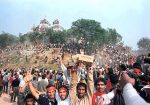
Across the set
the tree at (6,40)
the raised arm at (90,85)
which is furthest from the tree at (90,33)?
the raised arm at (90,85)

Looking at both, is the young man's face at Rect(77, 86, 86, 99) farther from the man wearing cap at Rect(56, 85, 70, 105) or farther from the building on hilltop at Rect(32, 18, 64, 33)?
the building on hilltop at Rect(32, 18, 64, 33)

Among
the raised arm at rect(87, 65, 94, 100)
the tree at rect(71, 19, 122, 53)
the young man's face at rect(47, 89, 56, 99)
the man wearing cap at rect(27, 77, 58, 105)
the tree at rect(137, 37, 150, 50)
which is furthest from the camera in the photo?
the tree at rect(137, 37, 150, 50)

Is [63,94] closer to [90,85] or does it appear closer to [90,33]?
[90,85]

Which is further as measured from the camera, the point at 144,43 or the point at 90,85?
the point at 144,43

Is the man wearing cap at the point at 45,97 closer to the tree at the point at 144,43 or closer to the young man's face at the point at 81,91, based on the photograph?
the young man's face at the point at 81,91

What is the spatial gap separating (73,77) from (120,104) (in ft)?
12.9

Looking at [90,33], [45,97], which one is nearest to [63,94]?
[45,97]

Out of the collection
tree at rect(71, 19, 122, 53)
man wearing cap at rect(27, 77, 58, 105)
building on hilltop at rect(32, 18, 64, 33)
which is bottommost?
man wearing cap at rect(27, 77, 58, 105)

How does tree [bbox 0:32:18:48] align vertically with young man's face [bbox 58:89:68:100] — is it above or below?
above

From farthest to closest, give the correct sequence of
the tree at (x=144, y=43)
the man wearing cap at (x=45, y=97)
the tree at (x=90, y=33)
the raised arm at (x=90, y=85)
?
the tree at (x=144, y=43) → the tree at (x=90, y=33) → the raised arm at (x=90, y=85) → the man wearing cap at (x=45, y=97)

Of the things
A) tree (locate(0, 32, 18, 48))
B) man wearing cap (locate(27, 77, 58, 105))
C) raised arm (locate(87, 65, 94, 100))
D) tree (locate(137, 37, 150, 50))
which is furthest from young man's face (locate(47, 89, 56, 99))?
tree (locate(137, 37, 150, 50))

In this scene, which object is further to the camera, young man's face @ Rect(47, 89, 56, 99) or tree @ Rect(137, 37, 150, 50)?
tree @ Rect(137, 37, 150, 50)

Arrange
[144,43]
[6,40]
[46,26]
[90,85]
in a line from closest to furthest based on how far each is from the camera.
Result: [90,85] → [6,40] → [144,43] → [46,26]

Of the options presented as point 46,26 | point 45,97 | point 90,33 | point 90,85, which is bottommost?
point 45,97
